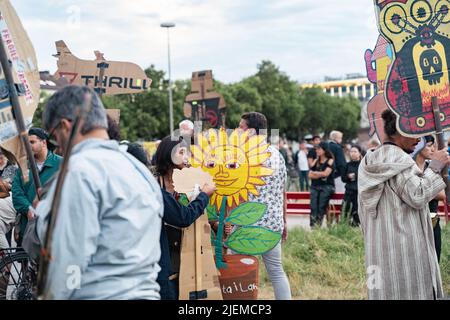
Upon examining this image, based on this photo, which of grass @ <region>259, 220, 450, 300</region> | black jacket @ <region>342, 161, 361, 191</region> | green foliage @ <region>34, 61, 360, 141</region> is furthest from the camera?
green foliage @ <region>34, 61, 360, 141</region>

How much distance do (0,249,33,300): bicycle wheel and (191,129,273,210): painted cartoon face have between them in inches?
53.3

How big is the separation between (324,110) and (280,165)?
178 feet

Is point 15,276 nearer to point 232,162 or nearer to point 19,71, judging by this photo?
point 19,71

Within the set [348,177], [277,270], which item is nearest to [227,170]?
[277,270]

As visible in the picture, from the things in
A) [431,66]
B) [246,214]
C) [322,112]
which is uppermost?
[322,112]

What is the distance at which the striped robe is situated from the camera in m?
3.99

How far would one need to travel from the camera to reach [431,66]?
4246 mm

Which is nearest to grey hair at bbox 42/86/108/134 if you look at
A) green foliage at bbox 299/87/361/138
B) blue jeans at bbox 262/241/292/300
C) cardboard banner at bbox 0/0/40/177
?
cardboard banner at bbox 0/0/40/177

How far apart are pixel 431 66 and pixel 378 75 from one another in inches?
16.7

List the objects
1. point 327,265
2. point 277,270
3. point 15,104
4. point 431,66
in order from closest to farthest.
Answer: point 15,104 → point 431,66 → point 277,270 → point 327,265

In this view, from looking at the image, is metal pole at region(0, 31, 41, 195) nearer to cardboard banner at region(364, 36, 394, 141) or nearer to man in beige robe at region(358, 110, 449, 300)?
man in beige robe at region(358, 110, 449, 300)

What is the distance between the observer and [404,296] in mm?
4066

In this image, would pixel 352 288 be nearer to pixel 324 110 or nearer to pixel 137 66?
pixel 137 66

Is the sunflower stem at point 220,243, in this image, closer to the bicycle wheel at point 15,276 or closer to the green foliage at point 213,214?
the green foliage at point 213,214
